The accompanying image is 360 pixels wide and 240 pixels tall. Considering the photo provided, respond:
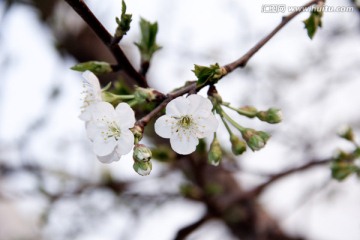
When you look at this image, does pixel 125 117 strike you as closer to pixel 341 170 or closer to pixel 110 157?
pixel 110 157

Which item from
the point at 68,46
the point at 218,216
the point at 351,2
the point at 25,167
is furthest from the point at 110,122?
the point at 68,46

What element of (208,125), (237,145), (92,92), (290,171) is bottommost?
(290,171)

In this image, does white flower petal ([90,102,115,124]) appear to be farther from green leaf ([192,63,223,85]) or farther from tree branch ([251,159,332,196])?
tree branch ([251,159,332,196])

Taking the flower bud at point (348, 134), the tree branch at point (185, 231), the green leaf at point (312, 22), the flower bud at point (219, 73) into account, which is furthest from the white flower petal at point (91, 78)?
the flower bud at point (348, 134)

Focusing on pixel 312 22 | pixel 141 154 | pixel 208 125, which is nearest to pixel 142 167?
pixel 141 154

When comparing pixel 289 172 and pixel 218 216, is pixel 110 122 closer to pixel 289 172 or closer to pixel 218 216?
pixel 289 172

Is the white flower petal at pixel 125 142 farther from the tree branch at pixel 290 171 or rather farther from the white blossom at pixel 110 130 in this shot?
the tree branch at pixel 290 171
